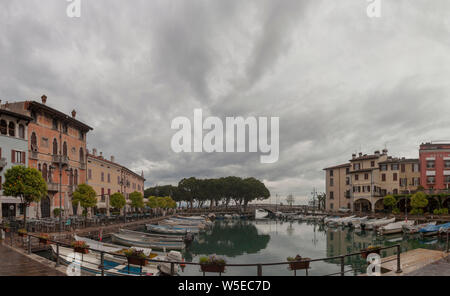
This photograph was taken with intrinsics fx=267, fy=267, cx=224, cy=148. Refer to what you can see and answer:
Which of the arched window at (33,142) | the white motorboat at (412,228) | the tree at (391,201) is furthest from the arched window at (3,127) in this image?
the tree at (391,201)

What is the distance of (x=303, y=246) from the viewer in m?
35.9

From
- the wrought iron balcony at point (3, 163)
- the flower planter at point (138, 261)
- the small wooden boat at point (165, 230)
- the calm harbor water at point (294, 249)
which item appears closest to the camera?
the flower planter at point (138, 261)

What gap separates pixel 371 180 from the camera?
62.4 m

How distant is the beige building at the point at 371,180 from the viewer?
59.7 m

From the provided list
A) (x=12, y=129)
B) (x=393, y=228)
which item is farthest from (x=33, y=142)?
(x=393, y=228)

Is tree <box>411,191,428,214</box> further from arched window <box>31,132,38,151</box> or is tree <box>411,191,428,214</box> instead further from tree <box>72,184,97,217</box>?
arched window <box>31,132,38,151</box>

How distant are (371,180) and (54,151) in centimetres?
6375

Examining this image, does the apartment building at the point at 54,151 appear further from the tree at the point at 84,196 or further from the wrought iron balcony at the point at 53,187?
the tree at the point at 84,196

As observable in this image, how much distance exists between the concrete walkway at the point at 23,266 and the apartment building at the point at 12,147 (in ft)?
67.0

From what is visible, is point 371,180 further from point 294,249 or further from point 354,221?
point 294,249

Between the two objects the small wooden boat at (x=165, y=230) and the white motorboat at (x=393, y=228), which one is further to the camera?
the white motorboat at (x=393, y=228)

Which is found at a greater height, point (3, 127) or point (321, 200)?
point (3, 127)

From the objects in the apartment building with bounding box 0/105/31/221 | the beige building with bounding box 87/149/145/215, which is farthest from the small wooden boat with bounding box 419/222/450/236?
the apartment building with bounding box 0/105/31/221
